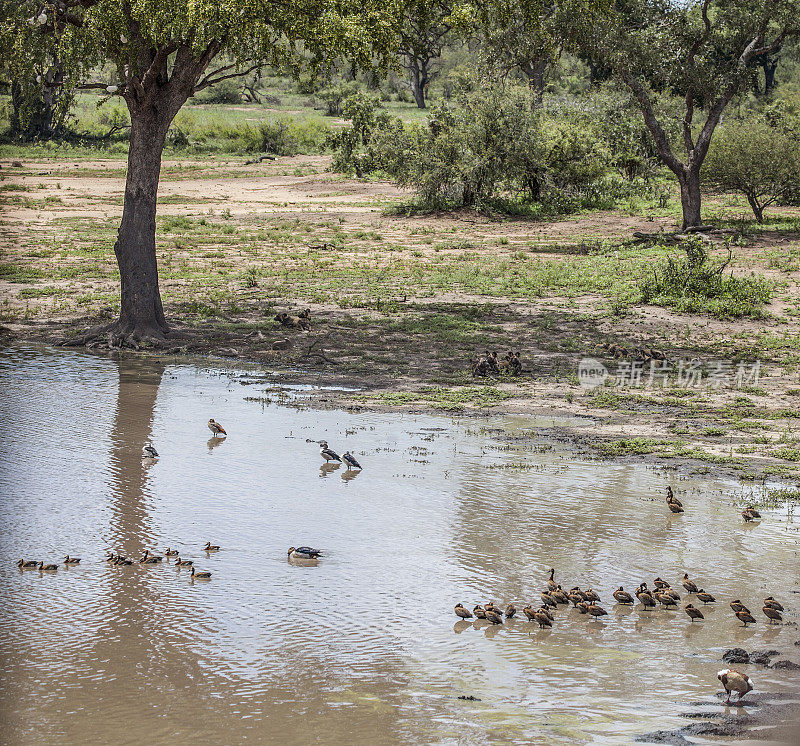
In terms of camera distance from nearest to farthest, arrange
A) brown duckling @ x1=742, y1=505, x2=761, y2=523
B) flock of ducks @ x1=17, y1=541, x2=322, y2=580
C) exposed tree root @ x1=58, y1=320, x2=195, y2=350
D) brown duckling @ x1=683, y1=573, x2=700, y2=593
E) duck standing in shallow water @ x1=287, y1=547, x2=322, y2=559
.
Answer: brown duckling @ x1=683, y1=573, x2=700, y2=593
flock of ducks @ x1=17, y1=541, x2=322, y2=580
duck standing in shallow water @ x1=287, y1=547, x2=322, y2=559
brown duckling @ x1=742, y1=505, x2=761, y2=523
exposed tree root @ x1=58, y1=320, x2=195, y2=350

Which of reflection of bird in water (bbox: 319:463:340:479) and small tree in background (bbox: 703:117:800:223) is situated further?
small tree in background (bbox: 703:117:800:223)

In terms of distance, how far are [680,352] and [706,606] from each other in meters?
7.93

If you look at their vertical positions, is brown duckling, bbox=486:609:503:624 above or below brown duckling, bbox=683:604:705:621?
below

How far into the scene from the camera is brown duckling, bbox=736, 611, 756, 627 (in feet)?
20.1

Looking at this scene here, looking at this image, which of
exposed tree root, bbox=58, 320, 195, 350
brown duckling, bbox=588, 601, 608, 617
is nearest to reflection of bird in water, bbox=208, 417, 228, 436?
exposed tree root, bbox=58, 320, 195, 350

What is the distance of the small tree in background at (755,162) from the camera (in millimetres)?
24453

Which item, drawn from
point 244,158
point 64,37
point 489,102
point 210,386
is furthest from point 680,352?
point 244,158

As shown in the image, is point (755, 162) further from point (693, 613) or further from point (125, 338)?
point (693, 613)

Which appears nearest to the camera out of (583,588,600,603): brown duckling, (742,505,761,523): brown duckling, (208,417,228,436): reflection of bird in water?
(583,588,600,603): brown duckling

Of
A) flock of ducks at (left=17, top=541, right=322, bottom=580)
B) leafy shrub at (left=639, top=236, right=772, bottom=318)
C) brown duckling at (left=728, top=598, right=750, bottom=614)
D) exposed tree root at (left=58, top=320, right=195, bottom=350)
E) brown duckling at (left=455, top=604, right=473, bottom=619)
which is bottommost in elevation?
flock of ducks at (left=17, top=541, right=322, bottom=580)

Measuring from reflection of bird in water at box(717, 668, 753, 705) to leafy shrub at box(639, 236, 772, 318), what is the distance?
11.6m

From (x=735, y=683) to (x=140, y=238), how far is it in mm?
11370

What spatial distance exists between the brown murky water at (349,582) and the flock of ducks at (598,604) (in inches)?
3.0

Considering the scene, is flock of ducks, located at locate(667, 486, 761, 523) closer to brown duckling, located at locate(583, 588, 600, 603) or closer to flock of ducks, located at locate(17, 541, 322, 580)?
brown duckling, located at locate(583, 588, 600, 603)
